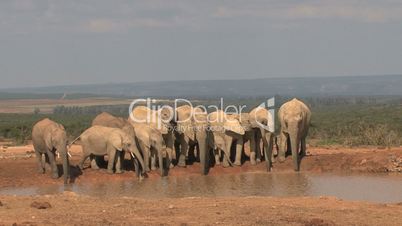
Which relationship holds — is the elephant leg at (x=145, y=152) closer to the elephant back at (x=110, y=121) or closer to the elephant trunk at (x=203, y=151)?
the elephant back at (x=110, y=121)

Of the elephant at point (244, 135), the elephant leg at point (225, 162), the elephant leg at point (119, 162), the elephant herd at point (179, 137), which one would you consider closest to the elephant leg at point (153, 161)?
the elephant herd at point (179, 137)

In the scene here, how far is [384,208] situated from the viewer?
1558cm

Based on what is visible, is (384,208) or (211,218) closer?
(211,218)

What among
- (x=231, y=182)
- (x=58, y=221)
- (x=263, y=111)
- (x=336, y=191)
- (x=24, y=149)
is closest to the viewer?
(x=58, y=221)

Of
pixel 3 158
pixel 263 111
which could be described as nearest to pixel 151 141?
pixel 263 111

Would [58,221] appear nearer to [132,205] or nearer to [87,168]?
[132,205]

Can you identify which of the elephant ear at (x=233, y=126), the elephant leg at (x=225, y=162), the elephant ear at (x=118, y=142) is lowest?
the elephant leg at (x=225, y=162)

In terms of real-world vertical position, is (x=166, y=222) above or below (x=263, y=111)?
below

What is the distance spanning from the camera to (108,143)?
23.9 meters

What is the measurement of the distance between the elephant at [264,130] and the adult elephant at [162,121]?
122 inches

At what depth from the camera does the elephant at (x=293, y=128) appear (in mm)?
25750

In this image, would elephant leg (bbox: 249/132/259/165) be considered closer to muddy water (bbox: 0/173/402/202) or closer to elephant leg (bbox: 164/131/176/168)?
muddy water (bbox: 0/173/402/202)

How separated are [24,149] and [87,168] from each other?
29.9ft

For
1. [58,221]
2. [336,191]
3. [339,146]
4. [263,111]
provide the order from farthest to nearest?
[339,146] < [263,111] < [336,191] < [58,221]
